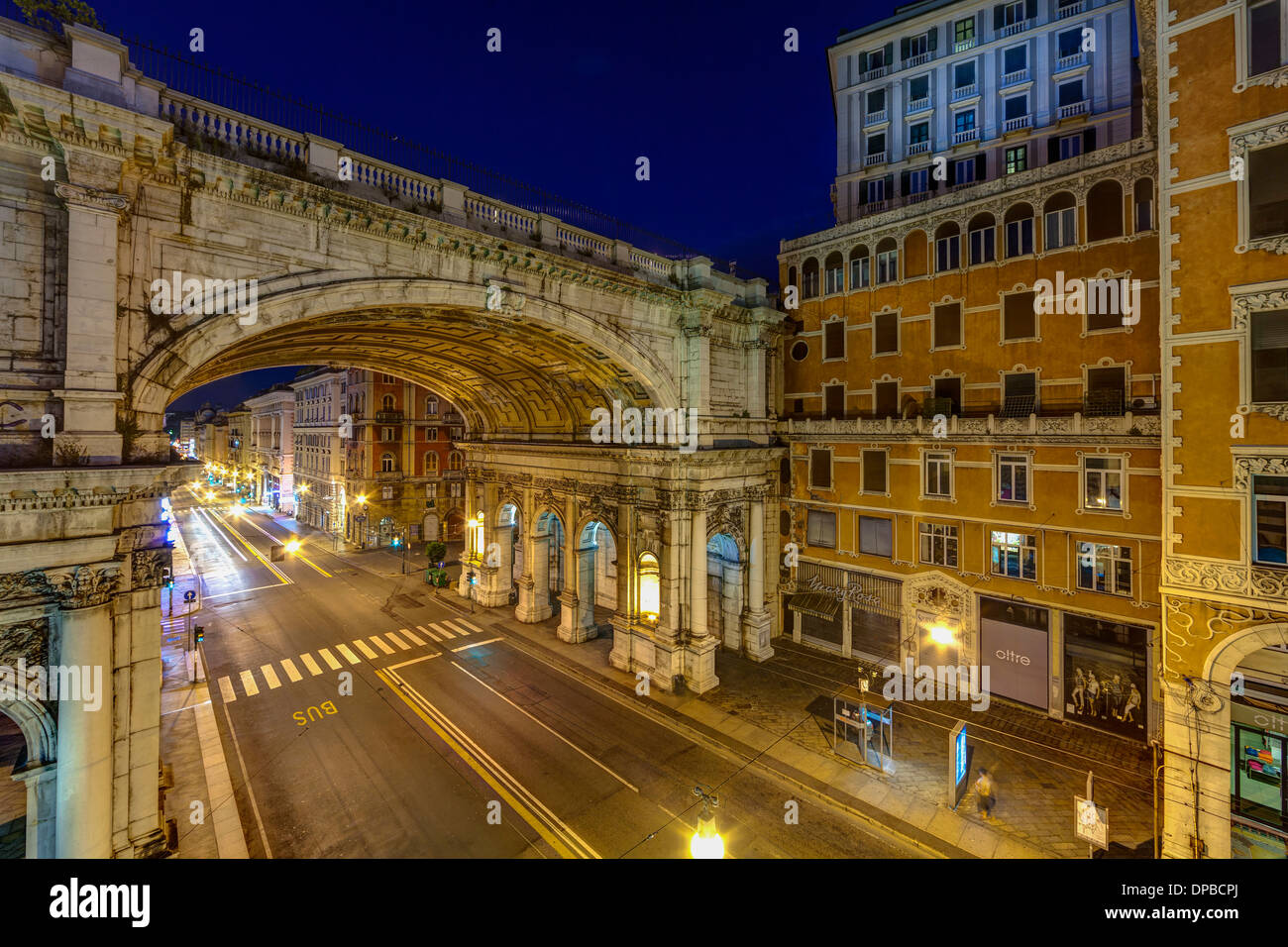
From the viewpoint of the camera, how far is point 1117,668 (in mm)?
17516

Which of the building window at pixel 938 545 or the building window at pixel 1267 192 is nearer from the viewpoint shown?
the building window at pixel 1267 192

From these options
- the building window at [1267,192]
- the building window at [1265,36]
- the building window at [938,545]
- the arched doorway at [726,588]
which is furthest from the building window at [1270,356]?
the arched doorway at [726,588]

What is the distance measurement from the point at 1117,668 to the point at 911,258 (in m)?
16.6

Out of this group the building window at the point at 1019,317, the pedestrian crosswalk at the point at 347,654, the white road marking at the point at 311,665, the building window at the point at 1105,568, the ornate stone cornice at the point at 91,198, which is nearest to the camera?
the ornate stone cornice at the point at 91,198

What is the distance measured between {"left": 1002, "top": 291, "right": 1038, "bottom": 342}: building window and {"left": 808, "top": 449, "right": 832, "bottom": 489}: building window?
317 inches

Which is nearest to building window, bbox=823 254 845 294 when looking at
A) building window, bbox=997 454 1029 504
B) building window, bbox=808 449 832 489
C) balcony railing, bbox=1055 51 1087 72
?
building window, bbox=808 449 832 489

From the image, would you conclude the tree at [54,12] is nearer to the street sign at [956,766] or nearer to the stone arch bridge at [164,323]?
the stone arch bridge at [164,323]

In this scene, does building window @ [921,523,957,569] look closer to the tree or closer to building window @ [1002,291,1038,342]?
building window @ [1002,291,1038,342]

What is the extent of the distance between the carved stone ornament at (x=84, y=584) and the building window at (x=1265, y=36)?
26121 millimetres

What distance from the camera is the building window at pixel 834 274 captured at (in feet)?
78.3

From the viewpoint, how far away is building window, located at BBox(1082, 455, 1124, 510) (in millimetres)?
17109

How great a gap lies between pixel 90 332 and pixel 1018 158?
3290 centimetres
